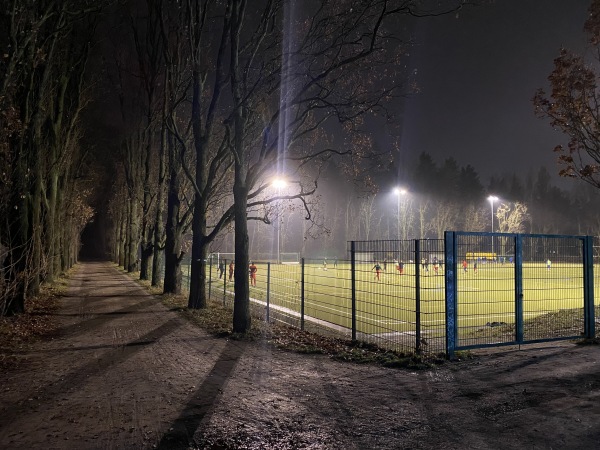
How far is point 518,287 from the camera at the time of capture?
29.4ft

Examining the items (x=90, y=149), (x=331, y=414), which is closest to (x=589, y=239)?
(x=331, y=414)

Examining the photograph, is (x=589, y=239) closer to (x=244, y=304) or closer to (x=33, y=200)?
(x=244, y=304)

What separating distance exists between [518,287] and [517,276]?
22cm

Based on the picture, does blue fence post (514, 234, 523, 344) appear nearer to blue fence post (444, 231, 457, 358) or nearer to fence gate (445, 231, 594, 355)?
fence gate (445, 231, 594, 355)

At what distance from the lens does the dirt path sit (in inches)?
186

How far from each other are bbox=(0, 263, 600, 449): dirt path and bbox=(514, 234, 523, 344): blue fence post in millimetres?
400

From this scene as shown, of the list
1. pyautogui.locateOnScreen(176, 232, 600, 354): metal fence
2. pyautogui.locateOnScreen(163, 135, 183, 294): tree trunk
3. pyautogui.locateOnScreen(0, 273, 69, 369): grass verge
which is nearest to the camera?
pyautogui.locateOnScreen(176, 232, 600, 354): metal fence

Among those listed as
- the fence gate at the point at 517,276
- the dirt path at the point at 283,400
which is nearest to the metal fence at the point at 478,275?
the fence gate at the point at 517,276

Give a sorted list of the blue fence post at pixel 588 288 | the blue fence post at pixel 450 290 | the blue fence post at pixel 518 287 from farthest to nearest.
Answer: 1. the blue fence post at pixel 588 288
2. the blue fence post at pixel 518 287
3. the blue fence post at pixel 450 290

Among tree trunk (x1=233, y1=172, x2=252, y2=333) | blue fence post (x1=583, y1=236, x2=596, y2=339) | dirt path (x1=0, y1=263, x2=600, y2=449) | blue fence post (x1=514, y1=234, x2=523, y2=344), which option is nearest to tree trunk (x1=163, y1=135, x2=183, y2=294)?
tree trunk (x1=233, y1=172, x2=252, y2=333)

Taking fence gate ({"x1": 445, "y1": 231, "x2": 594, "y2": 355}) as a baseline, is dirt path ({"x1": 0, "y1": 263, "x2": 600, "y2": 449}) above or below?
below

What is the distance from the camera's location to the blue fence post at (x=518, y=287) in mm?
8938

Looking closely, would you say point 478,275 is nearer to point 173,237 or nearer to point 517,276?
point 517,276

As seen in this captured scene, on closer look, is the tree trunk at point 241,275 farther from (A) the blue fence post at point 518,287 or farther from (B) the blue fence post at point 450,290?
(A) the blue fence post at point 518,287
